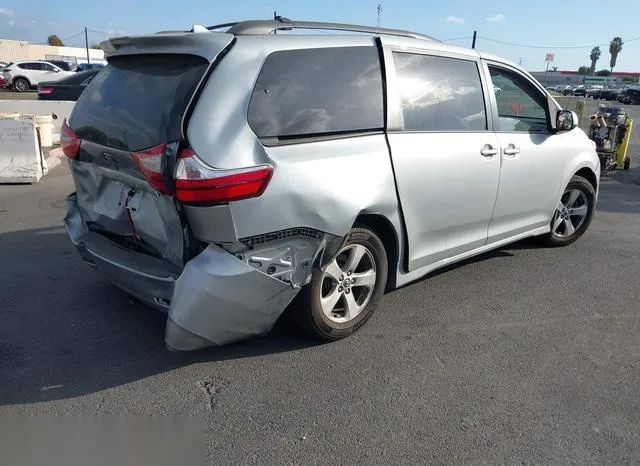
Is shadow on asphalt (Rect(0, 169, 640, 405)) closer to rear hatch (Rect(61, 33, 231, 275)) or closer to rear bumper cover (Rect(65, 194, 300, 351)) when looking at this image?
rear bumper cover (Rect(65, 194, 300, 351))

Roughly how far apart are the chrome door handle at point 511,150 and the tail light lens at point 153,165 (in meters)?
2.79

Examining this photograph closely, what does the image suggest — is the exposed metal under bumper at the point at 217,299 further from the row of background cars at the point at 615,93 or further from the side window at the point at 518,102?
the row of background cars at the point at 615,93

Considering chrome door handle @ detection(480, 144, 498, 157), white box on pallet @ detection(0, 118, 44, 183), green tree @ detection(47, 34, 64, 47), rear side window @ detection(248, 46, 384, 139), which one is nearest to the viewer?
rear side window @ detection(248, 46, 384, 139)

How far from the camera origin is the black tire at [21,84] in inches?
1252

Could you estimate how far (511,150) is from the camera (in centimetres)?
439

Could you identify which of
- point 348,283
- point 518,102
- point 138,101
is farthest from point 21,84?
point 348,283

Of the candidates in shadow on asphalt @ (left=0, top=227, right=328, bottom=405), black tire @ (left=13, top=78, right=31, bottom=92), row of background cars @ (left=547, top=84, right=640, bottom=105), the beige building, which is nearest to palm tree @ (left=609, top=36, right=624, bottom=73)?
row of background cars @ (left=547, top=84, right=640, bottom=105)

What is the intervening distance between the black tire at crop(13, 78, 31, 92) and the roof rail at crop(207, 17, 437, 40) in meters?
33.9

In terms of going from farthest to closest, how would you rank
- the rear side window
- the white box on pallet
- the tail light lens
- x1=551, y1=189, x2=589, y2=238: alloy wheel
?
the white box on pallet → x1=551, y1=189, x2=589, y2=238: alloy wheel → the rear side window → the tail light lens

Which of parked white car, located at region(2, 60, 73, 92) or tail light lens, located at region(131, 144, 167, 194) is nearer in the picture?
tail light lens, located at region(131, 144, 167, 194)

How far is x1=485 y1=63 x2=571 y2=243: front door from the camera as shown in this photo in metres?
4.42

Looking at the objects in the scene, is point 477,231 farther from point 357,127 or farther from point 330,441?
point 330,441

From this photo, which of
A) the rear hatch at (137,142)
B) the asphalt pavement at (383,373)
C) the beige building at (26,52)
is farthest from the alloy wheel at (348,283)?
the beige building at (26,52)

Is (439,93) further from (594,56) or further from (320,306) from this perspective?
(594,56)
